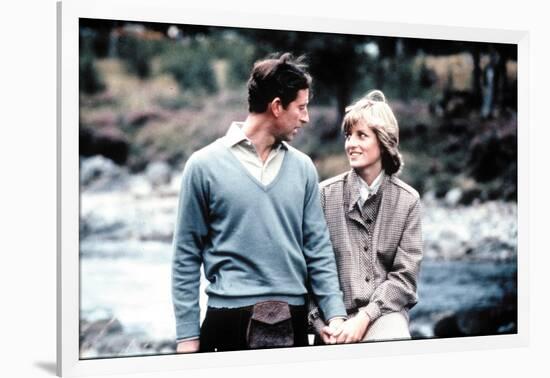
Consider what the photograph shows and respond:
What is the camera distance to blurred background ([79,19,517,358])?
21.1ft

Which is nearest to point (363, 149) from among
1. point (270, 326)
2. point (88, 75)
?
point (270, 326)

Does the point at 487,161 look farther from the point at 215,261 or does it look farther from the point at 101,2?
the point at 101,2

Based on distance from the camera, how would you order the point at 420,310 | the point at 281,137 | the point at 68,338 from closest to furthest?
the point at 68,338
the point at 281,137
the point at 420,310

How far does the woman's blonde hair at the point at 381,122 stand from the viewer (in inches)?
277

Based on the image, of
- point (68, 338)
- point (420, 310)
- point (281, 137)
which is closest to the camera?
point (68, 338)

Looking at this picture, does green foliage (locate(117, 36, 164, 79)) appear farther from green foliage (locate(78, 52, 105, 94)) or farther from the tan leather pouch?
the tan leather pouch

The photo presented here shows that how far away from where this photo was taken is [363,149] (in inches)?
277

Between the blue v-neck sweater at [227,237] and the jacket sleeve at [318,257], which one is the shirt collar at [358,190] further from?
the blue v-neck sweater at [227,237]

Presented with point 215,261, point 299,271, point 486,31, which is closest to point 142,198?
point 215,261

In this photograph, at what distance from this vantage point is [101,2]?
640 centimetres

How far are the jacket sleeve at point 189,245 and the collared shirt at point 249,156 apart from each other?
254mm

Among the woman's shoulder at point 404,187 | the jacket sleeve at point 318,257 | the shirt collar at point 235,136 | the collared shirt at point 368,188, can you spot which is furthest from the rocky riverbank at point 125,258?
the woman's shoulder at point 404,187

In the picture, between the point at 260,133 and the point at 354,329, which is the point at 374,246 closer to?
the point at 354,329
